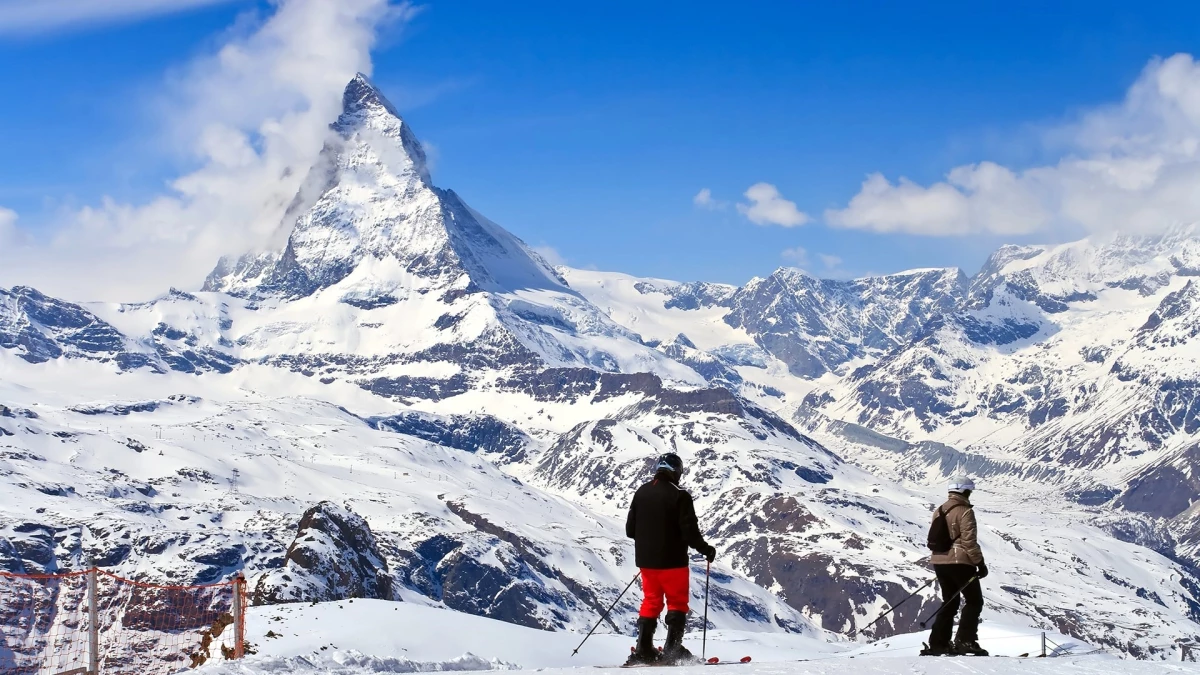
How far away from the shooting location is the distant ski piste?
85.4 ft

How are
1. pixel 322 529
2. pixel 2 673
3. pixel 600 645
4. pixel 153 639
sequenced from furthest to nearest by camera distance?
pixel 322 529
pixel 600 645
pixel 153 639
pixel 2 673

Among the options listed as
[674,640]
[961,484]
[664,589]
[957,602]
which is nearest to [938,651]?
[957,602]

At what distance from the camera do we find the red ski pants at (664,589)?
25.9 m

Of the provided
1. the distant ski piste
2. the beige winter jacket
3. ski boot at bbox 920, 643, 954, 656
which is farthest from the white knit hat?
the distant ski piste

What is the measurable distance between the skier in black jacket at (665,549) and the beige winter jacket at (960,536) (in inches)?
234

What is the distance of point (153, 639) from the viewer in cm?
3453

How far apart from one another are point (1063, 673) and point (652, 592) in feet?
25.4

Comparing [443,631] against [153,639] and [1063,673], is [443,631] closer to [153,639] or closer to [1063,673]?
[153,639]

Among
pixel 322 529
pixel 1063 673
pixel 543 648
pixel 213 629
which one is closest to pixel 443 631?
pixel 543 648

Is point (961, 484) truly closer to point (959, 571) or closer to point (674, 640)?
point (959, 571)

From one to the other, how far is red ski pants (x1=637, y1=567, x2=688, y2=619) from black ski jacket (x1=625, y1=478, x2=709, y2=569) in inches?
6.6

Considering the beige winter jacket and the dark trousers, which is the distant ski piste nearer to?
the dark trousers

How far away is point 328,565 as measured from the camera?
12144 centimetres

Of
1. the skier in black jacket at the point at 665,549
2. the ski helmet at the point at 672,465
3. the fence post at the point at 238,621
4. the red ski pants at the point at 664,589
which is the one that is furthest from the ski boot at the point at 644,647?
the fence post at the point at 238,621
